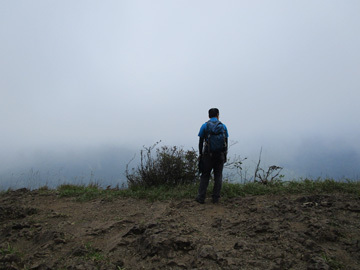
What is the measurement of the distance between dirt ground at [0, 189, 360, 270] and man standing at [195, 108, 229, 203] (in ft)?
1.10

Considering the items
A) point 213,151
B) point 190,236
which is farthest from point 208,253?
point 213,151

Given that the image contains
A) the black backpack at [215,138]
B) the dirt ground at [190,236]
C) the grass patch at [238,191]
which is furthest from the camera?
the grass patch at [238,191]

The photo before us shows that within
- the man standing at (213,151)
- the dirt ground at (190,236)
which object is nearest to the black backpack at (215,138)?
the man standing at (213,151)

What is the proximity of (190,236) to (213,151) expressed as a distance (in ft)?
6.63

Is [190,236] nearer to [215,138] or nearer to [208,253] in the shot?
[208,253]

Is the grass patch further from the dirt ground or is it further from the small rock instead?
the small rock

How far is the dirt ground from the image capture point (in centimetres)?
234

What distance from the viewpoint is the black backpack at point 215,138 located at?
178 inches

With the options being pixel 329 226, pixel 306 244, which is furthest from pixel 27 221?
pixel 329 226

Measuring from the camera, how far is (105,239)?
3076mm

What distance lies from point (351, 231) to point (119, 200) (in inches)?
168

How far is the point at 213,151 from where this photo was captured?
452 centimetres

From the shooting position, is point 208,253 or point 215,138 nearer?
point 208,253

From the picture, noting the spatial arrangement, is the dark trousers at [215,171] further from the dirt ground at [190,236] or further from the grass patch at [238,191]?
the grass patch at [238,191]
